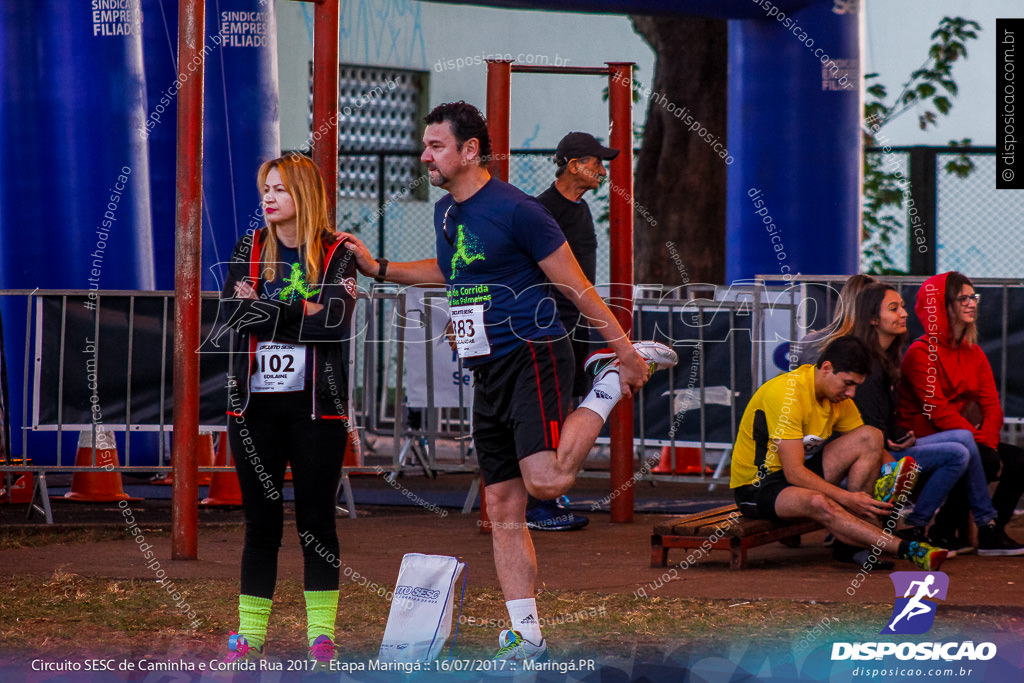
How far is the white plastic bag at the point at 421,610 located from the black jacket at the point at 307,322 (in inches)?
24.1

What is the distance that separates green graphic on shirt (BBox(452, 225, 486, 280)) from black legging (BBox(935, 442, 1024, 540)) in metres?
3.59

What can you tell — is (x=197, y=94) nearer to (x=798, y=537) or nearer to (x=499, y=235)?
(x=499, y=235)

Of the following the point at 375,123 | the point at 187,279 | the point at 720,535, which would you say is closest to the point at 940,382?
the point at 720,535

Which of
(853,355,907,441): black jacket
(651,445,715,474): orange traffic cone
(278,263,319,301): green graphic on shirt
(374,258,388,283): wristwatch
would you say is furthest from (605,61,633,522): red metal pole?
(278,263,319,301): green graphic on shirt

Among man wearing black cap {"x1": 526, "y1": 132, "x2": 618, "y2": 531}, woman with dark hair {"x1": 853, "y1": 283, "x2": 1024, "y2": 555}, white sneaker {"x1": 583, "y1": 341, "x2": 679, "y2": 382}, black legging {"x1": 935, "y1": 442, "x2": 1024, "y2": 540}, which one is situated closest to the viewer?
white sneaker {"x1": 583, "y1": 341, "x2": 679, "y2": 382}

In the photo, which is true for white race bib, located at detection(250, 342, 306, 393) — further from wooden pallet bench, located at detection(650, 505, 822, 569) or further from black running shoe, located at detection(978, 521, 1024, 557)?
black running shoe, located at detection(978, 521, 1024, 557)

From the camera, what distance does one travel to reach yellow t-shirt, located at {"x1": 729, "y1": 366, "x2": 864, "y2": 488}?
20.7 feet

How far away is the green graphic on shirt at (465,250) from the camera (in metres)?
4.50

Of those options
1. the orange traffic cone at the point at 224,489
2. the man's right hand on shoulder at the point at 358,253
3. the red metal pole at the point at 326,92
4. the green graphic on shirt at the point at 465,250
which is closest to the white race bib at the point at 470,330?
the green graphic on shirt at the point at 465,250

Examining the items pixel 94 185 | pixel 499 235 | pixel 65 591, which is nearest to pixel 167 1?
pixel 94 185

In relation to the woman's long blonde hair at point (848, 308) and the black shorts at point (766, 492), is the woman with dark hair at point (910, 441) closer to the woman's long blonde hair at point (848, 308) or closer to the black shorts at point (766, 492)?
the woman's long blonde hair at point (848, 308)

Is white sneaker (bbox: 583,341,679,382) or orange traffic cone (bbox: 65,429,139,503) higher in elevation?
white sneaker (bbox: 583,341,679,382)

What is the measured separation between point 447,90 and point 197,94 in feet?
37.8

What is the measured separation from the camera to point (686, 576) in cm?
617
